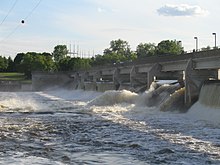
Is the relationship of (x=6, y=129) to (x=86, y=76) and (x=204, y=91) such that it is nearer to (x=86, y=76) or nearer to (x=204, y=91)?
(x=204, y=91)

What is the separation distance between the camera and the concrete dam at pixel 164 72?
44469 millimetres

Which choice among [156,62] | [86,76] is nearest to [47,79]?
[86,76]

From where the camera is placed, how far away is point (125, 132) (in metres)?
27.5

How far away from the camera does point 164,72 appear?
2421 inches

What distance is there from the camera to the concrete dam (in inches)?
1751

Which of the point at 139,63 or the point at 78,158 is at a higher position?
the point at 139,63

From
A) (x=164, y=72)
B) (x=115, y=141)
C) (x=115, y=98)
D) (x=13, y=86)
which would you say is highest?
(x=164, y=72)

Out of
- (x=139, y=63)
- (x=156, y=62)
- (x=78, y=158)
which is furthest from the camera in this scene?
(x=139, y=63)

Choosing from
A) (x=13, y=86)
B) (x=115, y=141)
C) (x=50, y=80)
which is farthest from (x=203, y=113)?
(x=13, y=86)

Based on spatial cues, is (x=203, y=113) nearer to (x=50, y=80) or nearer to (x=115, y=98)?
(x=115, y=98)

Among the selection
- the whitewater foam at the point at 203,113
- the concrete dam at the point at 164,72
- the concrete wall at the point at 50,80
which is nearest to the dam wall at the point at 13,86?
the concrete wall at the point at 50,80

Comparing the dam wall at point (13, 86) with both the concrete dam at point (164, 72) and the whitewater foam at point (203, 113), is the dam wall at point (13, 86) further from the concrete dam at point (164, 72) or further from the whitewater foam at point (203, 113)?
the whitewater foam at point (203, 113)

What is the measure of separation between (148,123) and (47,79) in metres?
105

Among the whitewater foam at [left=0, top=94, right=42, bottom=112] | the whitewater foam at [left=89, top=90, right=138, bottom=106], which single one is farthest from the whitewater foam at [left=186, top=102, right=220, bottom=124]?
the whitewater foam at [left=0, top=94, right=42, bottom=112]
